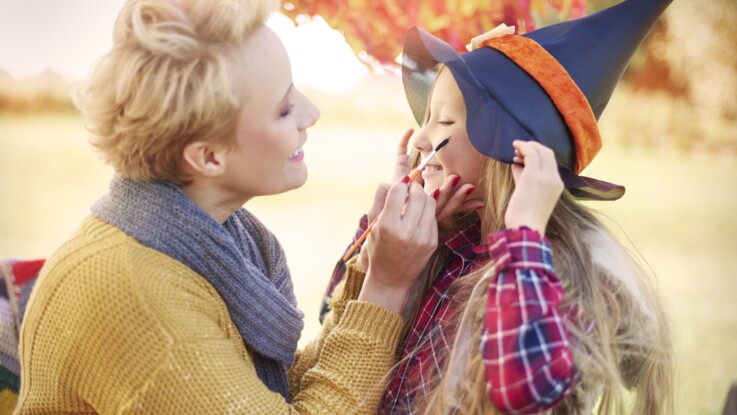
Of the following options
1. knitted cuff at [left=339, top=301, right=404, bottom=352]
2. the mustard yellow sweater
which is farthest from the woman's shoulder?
knitted cuff at [left=339, top=301, right=404, bottom=352]

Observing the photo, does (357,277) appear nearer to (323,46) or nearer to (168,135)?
(168,135)

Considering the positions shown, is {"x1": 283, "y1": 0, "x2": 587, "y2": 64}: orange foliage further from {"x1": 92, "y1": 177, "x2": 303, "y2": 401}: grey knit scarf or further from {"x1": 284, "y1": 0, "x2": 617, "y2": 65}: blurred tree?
{"x1": 92, "y1": 177, "x2": 303, "y2": 401}: grey knit scarf

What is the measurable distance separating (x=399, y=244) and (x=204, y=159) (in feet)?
1.30

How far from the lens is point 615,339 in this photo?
1.24 m

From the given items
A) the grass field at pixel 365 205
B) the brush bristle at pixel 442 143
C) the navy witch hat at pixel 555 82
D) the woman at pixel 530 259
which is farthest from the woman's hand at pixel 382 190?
the grass field at pixel 365 205

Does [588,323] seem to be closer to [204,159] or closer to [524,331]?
[524,331]

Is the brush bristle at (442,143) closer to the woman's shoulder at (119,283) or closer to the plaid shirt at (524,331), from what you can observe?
the plaid shirt at (524,331)

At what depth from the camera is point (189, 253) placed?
3.95 ft

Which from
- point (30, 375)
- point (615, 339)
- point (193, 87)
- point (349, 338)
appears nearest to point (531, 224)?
point (615, 339)

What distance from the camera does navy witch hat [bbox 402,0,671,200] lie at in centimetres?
127

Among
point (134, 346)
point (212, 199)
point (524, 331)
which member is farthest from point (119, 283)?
point (524, 331)

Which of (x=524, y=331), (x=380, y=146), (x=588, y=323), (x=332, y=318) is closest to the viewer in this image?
(x=524, y=331)

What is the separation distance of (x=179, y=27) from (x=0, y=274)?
814 millimetres

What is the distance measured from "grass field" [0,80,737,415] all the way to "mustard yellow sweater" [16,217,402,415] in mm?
1643
